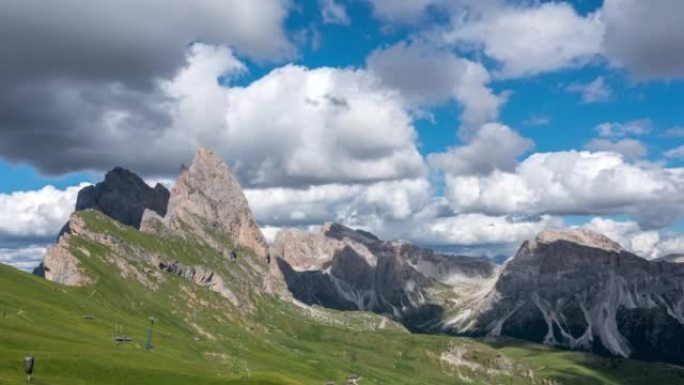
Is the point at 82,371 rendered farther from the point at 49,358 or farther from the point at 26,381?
the point at 26,381

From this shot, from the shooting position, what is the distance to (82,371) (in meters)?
196

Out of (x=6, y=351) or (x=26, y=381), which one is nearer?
(x=26, y=381)

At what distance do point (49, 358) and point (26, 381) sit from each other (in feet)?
137

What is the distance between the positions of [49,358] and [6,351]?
450 inches

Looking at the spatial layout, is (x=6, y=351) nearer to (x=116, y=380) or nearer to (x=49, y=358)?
(x=49, y=358)

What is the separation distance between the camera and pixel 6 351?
196500 mm

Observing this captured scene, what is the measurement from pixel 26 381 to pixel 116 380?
135 feet

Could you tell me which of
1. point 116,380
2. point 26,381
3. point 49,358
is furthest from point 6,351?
point 26,381

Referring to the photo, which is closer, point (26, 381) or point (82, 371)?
point (26, 381)

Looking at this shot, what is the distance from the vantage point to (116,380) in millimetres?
198250

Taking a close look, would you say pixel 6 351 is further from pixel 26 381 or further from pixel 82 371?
pixel 26 381

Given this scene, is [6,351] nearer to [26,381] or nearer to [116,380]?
[116,380]

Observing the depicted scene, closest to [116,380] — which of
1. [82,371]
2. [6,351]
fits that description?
[82,371]

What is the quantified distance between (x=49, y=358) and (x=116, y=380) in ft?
65.7
